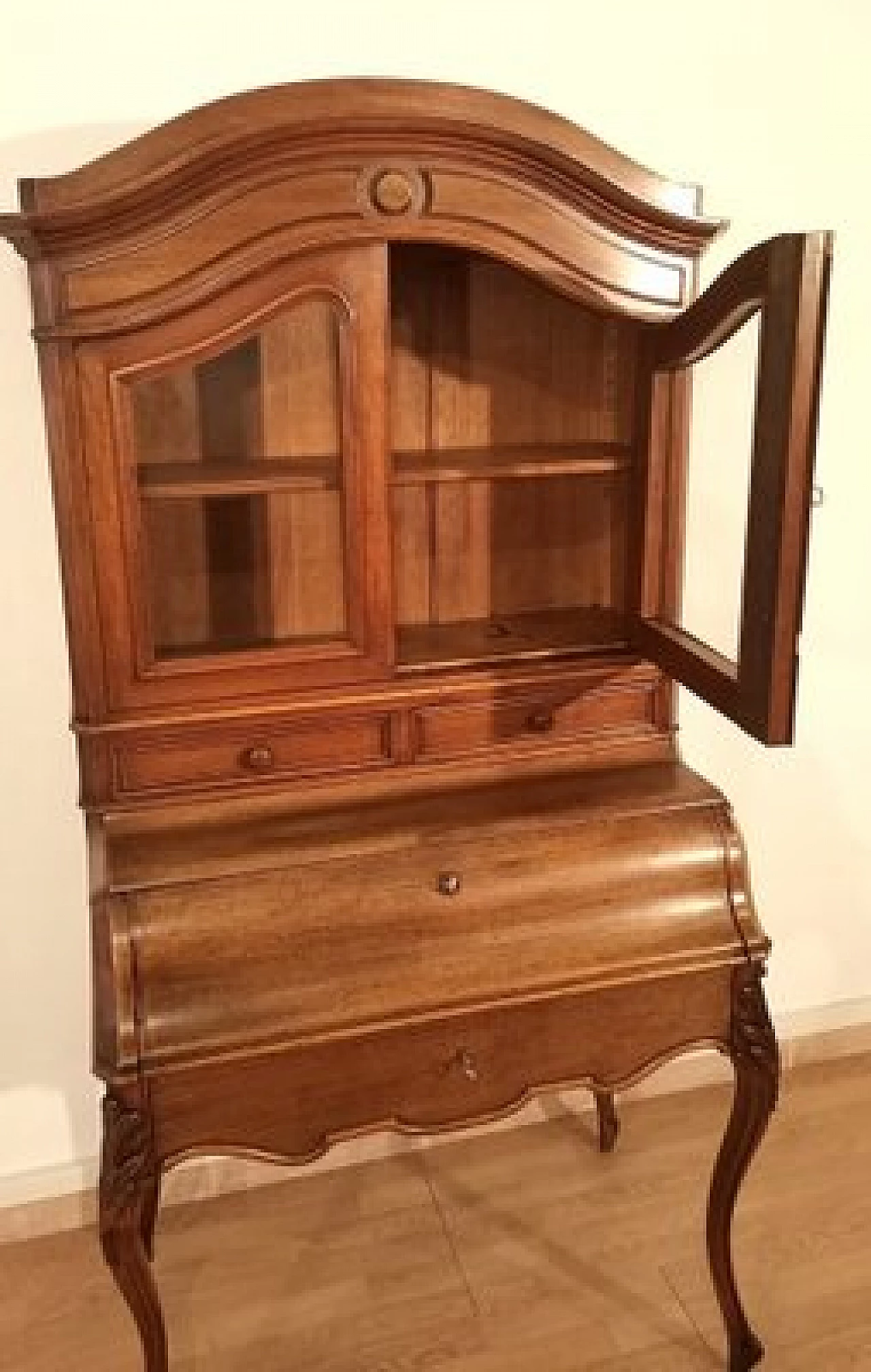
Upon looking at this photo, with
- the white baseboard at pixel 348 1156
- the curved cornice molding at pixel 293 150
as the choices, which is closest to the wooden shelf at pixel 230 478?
the curved cornice molding at pixel 293 150

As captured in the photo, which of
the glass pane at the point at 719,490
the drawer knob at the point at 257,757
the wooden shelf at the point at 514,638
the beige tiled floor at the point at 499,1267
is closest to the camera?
the drawer knob at the point at 257,757

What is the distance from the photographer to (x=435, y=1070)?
1634 millimetres

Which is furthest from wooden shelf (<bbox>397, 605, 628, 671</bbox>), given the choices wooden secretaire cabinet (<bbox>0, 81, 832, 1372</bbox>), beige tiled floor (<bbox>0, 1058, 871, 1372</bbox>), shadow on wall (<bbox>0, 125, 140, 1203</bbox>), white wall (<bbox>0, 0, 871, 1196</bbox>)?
beige tiled floor (<bbox>0, 1058, 871, 1372</bbox>)

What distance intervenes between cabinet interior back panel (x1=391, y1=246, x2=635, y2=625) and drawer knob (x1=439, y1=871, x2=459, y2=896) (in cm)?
52

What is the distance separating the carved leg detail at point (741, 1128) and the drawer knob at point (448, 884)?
1.49ft

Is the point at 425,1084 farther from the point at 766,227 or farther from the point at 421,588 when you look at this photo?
the point at 766,227

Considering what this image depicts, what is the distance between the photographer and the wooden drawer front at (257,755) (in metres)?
1.69

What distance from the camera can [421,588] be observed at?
1996mm

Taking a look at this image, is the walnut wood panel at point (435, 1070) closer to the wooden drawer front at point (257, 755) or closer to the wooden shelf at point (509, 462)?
the wooden drawer front at point (257, 755)

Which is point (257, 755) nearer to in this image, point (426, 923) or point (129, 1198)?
point (426, 923)

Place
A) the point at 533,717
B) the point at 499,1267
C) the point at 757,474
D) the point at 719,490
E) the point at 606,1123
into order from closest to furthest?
the point at 757,474 → the point at 533,717 → the point at 499,1267 → the point at 719,490 → the point at 606,1123

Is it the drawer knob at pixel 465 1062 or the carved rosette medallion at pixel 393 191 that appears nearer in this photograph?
the carved rosette medallion at pixel 393 191

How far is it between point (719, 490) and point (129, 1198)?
5.27ft

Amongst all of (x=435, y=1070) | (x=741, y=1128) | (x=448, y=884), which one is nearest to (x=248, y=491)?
(x=448, y=884)
